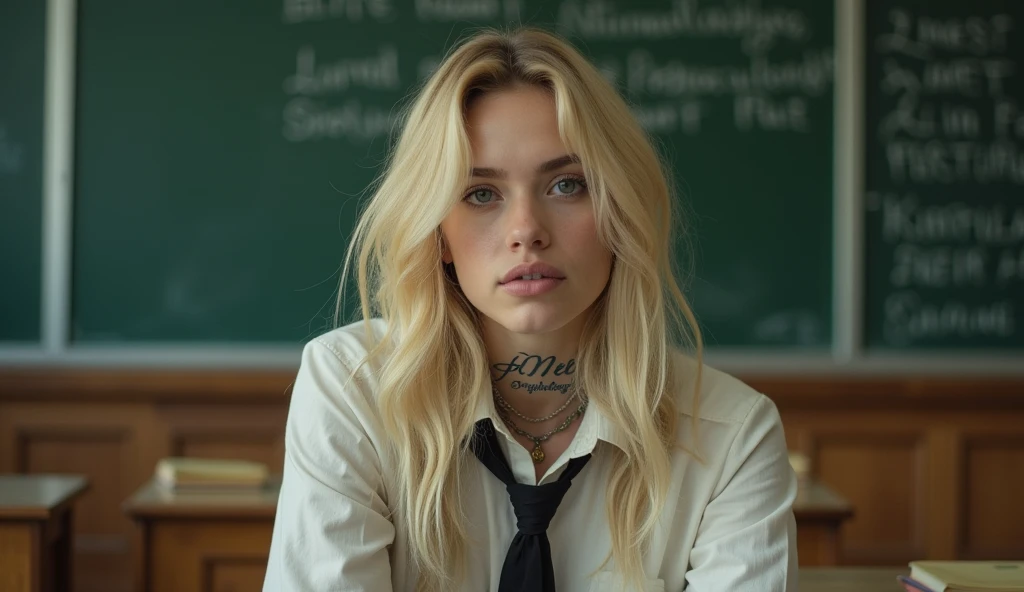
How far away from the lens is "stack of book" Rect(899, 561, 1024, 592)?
4.79 ft

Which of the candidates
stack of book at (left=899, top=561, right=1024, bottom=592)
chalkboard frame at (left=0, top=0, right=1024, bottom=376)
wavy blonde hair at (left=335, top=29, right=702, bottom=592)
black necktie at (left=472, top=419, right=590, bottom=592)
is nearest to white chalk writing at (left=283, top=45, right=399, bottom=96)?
chalkboard frame at (left=0, top=0, right=1024, bottom=376)

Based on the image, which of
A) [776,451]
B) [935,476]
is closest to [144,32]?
[776,451]

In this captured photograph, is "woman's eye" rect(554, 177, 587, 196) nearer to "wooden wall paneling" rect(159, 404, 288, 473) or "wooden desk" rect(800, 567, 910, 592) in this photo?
"wooden desk" rect(800, 567, 910, 592)

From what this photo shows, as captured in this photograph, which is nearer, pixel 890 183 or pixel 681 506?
pixel 681 506

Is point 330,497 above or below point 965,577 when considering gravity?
above

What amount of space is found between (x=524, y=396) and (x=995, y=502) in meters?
2.71

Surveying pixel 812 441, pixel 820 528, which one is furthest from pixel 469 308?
pixel 812 441

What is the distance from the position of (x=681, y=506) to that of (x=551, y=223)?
0.45m

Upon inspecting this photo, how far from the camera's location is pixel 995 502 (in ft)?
12.2

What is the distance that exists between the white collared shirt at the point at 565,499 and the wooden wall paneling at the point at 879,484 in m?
2.25

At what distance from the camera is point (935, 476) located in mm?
3701

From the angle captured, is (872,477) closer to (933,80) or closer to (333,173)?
(933,80)

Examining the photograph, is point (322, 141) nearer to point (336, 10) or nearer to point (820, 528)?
point (336, 10)

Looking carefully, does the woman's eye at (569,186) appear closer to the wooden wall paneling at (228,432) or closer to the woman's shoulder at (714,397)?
the woman's shoulder at (714,397)
